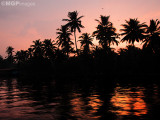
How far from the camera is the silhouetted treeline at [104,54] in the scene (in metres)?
46.9

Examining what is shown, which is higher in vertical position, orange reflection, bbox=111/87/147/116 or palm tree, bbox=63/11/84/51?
palm tree, bbox=63/11/84/51

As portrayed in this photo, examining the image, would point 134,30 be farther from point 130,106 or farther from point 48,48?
point 130,106

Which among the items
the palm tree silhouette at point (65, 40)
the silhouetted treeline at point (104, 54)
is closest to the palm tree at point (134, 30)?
the silhouetted treeline at point (104, 54)

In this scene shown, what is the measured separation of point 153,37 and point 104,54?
43.0ft

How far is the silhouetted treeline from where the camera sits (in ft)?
154

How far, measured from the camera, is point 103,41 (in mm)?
59031

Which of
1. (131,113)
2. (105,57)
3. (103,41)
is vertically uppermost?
(103,41)

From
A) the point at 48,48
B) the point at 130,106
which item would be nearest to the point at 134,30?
the point at 48,48

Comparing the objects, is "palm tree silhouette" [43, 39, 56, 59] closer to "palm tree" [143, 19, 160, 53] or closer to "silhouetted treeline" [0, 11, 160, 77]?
"silhouetted treeline" [0, 11, 160, 77]

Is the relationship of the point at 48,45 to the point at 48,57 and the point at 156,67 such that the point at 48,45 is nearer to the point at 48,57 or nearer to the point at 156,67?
the point at 48,57

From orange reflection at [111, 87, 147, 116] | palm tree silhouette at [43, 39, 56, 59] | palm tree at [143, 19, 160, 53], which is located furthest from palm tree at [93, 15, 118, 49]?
orange reflection at [111, 87, 147, 116]

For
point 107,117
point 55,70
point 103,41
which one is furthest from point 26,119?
point 55,70

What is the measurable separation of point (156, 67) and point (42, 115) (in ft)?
132

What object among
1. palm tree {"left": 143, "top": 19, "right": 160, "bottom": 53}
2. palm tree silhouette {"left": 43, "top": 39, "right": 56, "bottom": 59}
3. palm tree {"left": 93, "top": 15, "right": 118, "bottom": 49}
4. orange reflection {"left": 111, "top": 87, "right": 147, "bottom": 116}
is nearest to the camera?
orange reflection {"left": 111, "top": 87, "right": 147, "bottom": 116}
